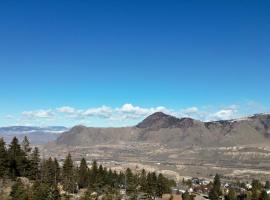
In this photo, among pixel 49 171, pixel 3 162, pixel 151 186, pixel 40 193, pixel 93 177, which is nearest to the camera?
pixel 40 193

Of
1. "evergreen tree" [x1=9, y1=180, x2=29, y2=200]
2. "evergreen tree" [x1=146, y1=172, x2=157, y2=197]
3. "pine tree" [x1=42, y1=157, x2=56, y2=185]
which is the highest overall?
"pine tree" [x1=42, y1=157, x2=56, y2=185]

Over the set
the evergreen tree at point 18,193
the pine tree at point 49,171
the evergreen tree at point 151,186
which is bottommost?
the evergreen tree at point 151,186

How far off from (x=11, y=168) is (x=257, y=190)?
379 ft

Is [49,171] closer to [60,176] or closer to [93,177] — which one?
[60,176]

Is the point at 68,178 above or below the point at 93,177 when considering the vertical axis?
above

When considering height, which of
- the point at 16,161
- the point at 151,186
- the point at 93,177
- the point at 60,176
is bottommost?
the point at 151,186

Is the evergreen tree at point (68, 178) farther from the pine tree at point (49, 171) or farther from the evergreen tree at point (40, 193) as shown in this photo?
the evergreen tree at point (40, 193)

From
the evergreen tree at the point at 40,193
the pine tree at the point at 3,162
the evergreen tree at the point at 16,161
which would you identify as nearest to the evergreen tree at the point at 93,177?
the evergreen tree at the point at 16,161

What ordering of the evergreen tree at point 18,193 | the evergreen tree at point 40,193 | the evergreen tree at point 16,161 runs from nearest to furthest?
the evergreen tree at point 40,193
the evergreen tree at point 18,193
the evergreen tree at point 16,161

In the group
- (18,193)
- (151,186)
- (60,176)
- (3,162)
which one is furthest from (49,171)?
(18,193)

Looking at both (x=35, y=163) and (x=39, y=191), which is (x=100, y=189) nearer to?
(x=35, y=163)

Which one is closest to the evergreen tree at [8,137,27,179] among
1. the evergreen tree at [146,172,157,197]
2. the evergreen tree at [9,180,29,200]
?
the evergreen tree at [9,180,29,200]

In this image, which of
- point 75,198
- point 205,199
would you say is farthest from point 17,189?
point 205,199

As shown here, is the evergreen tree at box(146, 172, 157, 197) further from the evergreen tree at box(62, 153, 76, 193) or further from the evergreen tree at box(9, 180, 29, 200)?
the evergreen tree at box(9, 180, 29, 200)
